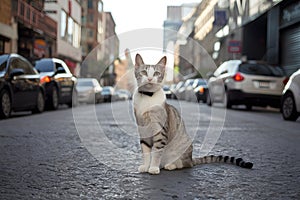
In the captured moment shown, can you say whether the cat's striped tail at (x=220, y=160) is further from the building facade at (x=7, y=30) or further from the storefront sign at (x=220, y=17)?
the storefront sign at (x=220, y=17)

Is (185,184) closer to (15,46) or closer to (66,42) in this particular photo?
(15,46)

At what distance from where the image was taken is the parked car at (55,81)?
12797mm

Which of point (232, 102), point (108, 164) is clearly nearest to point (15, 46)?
point (232, 102)

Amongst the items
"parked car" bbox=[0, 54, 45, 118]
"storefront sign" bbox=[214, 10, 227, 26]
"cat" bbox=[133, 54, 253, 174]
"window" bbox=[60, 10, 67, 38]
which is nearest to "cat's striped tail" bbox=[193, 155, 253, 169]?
"cat" bbox=[133, 54, 253, 174]

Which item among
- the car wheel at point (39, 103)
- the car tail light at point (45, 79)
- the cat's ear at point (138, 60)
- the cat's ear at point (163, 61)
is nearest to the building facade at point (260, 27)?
the car tail light at point (45, 79)

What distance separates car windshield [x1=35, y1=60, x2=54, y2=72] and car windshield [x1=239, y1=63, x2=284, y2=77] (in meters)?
6.39

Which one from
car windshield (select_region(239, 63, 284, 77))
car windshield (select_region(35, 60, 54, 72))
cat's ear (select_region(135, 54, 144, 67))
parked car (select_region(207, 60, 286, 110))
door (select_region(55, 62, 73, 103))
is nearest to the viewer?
cat's ear (select_region(135, 54, 144, 67))

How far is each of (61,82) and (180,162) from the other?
420 inches

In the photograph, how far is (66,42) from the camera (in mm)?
35219

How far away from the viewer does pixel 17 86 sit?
9.59m

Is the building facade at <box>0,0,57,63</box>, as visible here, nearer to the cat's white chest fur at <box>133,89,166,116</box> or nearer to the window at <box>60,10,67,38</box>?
the window at <box>60,10,67,38</box>

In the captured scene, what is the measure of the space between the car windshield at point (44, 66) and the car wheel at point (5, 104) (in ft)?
14.1

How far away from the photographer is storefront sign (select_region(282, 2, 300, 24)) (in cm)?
1961

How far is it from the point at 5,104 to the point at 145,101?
22.1ft
